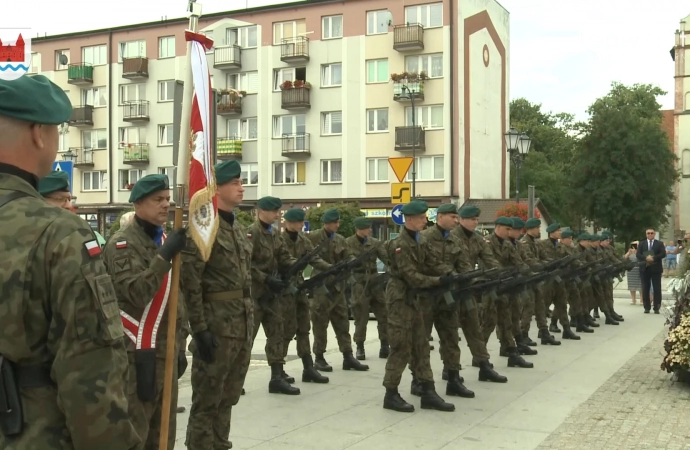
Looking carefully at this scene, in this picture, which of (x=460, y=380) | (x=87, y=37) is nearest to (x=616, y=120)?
(x=87, y=37)

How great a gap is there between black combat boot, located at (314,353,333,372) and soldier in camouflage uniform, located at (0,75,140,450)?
8467 mm

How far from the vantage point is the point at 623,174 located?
163ft

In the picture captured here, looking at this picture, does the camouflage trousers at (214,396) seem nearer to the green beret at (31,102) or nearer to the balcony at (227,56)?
the green beret at (31,102)

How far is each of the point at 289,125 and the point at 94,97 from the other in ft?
42.8

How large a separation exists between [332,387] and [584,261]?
27.3ft

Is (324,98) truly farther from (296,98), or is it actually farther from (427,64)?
(427,64)

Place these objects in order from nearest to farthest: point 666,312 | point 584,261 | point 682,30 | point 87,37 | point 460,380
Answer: point 460,380 < point 666,312 < point 584,261 < point 87,37 < point 682,30

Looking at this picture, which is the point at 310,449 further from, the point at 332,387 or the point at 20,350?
the point at 20,350

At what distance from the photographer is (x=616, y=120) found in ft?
166

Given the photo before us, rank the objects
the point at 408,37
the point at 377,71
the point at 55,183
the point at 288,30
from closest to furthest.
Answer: the point at 55,183 → the point at 408,37 → the point at 377,71 → the point at 288,30

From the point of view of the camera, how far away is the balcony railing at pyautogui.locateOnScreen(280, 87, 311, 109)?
1652 inches

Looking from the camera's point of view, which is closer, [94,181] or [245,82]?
[245,82]

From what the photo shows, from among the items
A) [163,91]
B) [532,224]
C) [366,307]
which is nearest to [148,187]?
[366,307]

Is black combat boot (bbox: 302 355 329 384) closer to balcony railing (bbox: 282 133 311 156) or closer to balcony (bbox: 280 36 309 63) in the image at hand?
balcony railing (bbox: 282 133 311 156)
